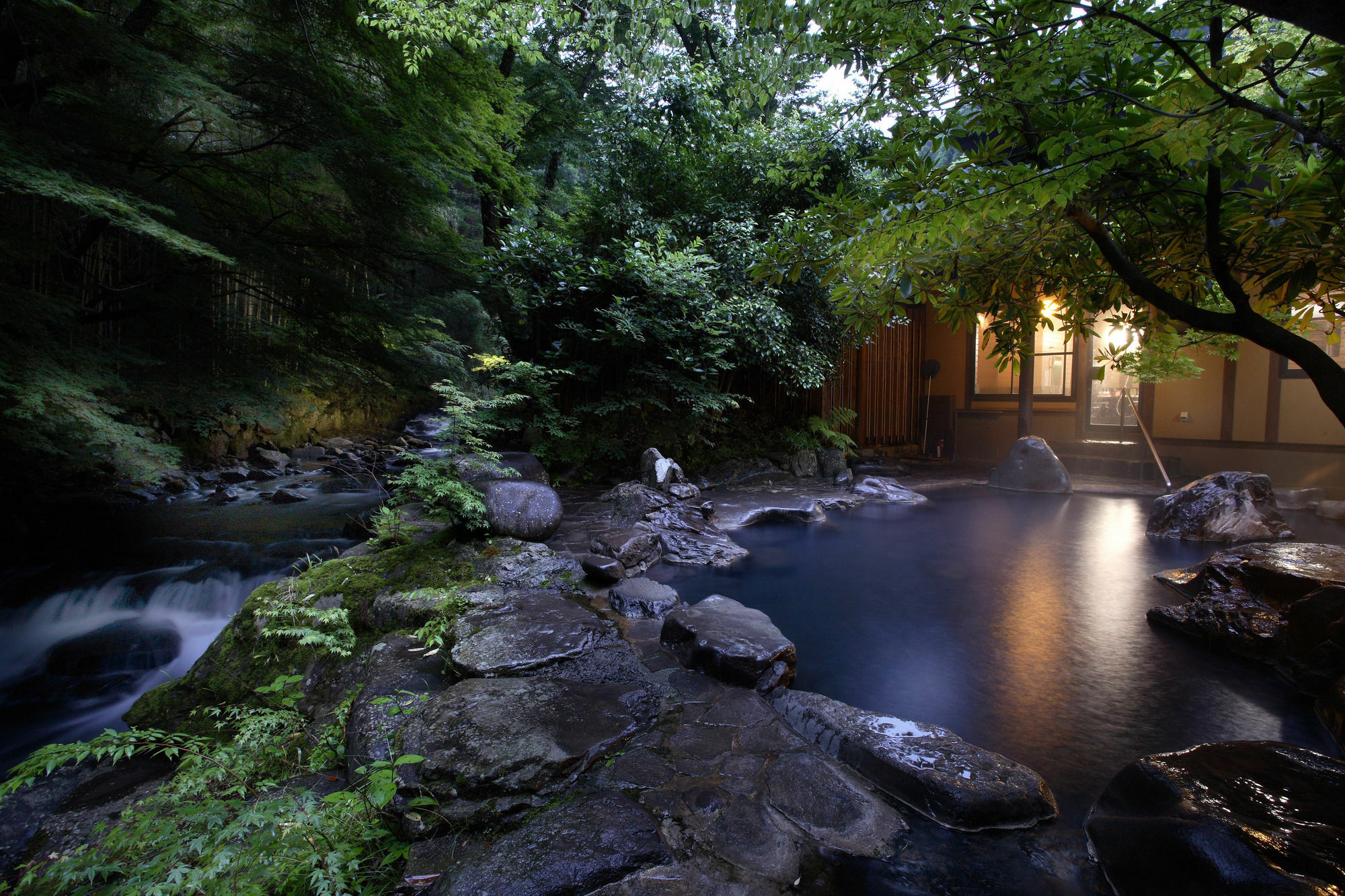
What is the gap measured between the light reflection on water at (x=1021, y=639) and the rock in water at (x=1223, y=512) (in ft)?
1.08

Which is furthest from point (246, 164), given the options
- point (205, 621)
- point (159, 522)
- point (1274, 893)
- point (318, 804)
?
point (1274, 893)

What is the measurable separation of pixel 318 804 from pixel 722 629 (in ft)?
6.67

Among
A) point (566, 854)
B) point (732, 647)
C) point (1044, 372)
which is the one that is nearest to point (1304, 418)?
point (1044, 372)

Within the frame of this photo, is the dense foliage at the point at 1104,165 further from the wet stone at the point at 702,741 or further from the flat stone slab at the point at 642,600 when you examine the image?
the flat stone slab at the point at 642,600

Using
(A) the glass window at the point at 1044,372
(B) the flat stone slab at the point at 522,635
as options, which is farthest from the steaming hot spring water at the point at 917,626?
(A) the glass window at the point at 1044,372

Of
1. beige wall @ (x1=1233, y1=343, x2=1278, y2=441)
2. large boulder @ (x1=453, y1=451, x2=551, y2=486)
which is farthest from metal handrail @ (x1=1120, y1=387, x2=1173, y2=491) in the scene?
large boulder @ (x1=453, y1=451, x2=551, y2=486)

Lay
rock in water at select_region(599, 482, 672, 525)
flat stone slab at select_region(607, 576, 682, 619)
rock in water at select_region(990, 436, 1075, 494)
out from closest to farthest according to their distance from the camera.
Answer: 1. flat stone slab at select_region(607, 576, 682, 619)
2. rock in water at select_region(599, 482, 672, 525)
3. rock in water at select_region(990, 436, 1075, 494)

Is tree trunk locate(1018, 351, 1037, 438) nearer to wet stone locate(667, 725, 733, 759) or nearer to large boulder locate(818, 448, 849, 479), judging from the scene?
large boulder locate(818, 448, 849, 479)

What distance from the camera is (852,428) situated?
37.5 ft

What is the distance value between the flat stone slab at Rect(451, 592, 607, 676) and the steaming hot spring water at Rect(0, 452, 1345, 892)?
1318mm

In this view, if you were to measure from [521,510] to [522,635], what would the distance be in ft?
6.66

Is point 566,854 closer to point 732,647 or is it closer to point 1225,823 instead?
point 732,647

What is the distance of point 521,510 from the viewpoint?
4.86 m

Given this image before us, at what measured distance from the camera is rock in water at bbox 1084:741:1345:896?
1.42 meters
